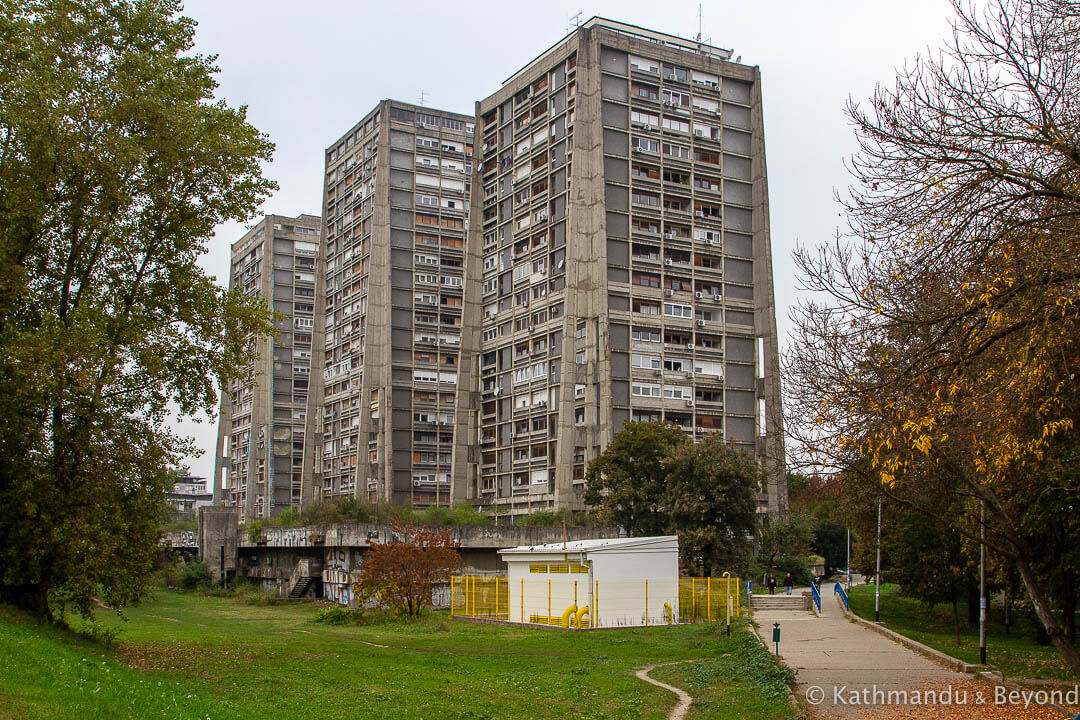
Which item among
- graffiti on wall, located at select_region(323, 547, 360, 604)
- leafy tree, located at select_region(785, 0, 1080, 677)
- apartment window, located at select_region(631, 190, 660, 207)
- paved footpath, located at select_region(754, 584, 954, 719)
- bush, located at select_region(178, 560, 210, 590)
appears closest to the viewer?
leafy tree, located at select_region(785, 0, 1080, 677)

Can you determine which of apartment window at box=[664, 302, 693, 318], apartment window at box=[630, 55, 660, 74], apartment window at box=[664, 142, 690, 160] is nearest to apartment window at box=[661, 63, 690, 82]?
apartment window at box=[630, 55, 660, 74]

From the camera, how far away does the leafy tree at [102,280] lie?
2181cm

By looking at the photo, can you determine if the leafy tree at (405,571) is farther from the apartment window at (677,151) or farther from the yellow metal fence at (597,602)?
the apartment window at (677,151)

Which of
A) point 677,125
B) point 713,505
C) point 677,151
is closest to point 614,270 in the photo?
point 677,151

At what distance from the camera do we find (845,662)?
26.3 meters

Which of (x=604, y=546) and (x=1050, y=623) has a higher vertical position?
(x=604, y=546)

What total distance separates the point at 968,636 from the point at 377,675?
96.5 ft

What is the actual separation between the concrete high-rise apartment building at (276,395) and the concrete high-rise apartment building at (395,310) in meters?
18.7

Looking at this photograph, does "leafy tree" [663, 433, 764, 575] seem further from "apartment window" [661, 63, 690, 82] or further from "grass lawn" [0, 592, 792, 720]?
"apartment window" [661, 63, 690, 82]

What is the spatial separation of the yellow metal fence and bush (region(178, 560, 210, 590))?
103ft

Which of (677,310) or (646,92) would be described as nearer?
(677,310)

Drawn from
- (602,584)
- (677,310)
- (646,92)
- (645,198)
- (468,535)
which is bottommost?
(602,584)

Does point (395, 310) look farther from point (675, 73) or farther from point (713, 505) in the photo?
point (713, 505)

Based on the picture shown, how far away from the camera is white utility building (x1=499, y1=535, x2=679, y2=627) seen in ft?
134
